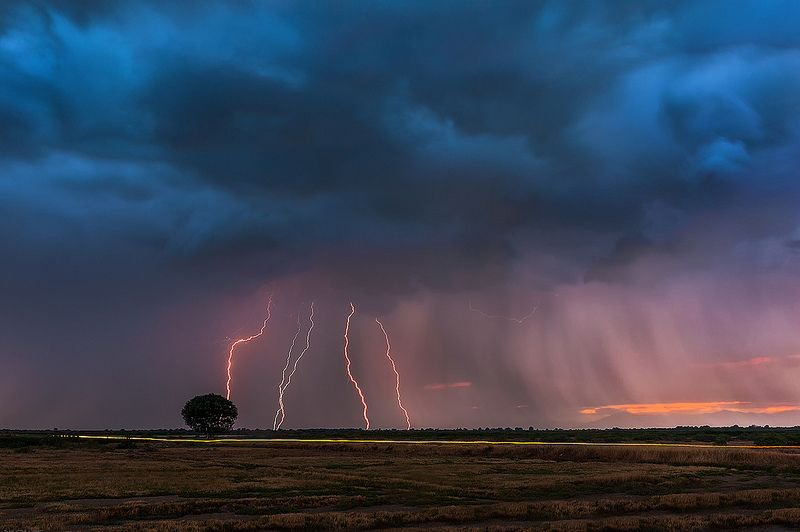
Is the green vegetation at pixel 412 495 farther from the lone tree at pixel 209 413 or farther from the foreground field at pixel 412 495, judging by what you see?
the lone tree at pixel 209 413

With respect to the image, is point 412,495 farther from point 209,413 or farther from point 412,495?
point 209,413

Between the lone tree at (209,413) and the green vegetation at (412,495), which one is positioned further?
the lone tree at (209,413)

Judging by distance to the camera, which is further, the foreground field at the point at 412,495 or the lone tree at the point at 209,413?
the lone tree at the point at 209,413

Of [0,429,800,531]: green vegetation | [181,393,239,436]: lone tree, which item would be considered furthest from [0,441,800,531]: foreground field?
[181,393,239,436]: lone tree

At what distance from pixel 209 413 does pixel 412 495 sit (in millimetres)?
162017

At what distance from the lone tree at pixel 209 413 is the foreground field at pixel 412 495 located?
125 m

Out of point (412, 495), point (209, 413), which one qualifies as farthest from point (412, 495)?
point (209, 413)

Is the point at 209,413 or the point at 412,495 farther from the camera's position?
the point at 209,413

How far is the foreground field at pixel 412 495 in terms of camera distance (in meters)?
28.7

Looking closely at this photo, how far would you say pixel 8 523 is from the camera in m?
27.4

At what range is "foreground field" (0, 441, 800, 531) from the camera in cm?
2873

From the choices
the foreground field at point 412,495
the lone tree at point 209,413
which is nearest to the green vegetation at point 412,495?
the foreground field at point 412,495

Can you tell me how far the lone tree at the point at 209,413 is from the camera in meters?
185

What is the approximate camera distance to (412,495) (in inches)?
1510
